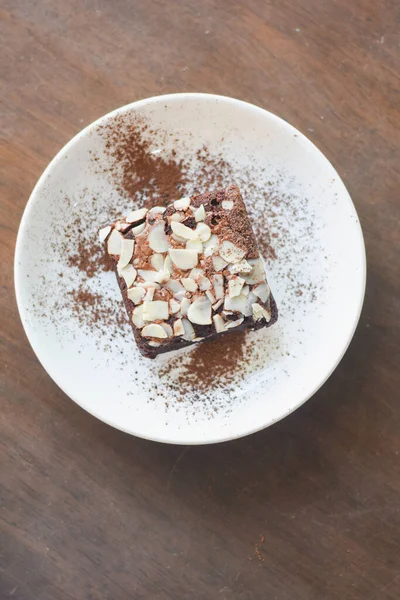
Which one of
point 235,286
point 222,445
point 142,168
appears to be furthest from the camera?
point 222,445

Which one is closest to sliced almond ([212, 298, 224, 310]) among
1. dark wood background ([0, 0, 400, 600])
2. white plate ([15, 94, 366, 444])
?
white plate ([15, 94, 366, 444])

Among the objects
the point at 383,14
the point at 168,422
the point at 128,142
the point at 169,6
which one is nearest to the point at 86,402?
the point at 168,422

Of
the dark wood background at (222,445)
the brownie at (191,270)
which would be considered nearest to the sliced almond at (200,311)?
the brownie at (191,270)

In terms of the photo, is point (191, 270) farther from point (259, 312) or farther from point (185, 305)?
point (259, 312)

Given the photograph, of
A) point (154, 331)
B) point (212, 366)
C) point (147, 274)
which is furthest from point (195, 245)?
point (212, 366)

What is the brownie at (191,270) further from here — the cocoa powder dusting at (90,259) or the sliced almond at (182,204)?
the cocoa powder dusting at (90,259)
